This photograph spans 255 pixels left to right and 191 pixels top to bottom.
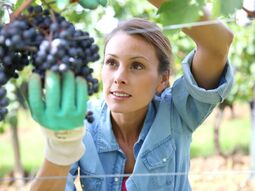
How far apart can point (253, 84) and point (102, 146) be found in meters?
4.03

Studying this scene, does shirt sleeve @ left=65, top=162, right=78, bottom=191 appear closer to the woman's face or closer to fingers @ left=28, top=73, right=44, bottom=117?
the woman's face

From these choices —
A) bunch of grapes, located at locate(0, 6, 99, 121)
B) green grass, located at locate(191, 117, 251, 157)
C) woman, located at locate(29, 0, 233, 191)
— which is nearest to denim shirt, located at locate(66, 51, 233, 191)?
woman, located at locate(29, 0, 233, 191)

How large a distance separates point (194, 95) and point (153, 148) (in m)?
0.22

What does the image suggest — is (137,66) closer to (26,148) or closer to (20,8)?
(20,8)

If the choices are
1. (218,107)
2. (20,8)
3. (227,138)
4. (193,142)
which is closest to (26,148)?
(193,142)

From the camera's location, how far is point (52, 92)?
1.05 metres

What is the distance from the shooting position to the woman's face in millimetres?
1537

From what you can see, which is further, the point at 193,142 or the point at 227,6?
the point at 193,142

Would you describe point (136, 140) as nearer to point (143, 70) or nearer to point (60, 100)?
point (143, 70)

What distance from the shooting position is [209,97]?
1.57 m

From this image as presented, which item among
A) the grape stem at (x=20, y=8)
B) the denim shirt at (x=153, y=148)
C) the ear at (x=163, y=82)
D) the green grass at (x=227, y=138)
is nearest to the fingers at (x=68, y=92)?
the grape stem at (x=20, y=8)

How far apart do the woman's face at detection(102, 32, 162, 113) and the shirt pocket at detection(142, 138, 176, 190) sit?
0.45 feet

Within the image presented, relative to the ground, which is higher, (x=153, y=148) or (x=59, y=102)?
(x=59, y=102)

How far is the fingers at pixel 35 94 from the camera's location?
1.07m
